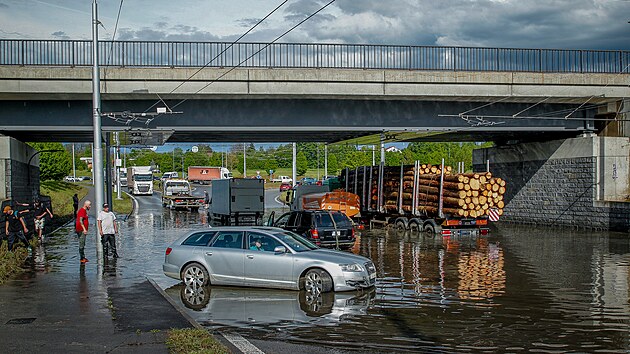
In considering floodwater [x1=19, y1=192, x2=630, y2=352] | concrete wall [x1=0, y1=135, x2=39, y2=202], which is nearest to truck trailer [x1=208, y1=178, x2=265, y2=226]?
concrete wall [x1=0, y1=135, x2=39, y2=202]

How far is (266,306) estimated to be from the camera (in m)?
13.2

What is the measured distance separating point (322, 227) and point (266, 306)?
10252 mm

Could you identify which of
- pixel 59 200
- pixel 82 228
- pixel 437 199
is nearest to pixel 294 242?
pixel 82 228

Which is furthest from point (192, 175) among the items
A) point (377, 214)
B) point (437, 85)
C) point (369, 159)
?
point (437, 85)

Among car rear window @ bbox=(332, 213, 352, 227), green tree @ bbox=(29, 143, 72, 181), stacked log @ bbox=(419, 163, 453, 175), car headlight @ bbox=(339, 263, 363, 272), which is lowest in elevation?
car headlight @ bbox=(339, 263, 363, 272)

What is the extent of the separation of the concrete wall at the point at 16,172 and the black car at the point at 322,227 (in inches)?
409

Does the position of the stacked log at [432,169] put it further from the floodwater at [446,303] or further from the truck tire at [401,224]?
the floodwater at [446,303]

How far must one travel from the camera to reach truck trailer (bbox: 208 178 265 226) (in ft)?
132

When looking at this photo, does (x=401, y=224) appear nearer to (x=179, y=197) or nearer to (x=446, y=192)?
(x=446, y=192)

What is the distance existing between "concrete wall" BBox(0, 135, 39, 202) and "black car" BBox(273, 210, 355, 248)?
10381 millimetres

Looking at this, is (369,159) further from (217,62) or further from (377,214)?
(217,62)

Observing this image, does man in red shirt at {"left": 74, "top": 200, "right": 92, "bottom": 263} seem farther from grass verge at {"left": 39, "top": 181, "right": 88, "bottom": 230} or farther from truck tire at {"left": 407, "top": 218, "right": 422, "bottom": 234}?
grass verge at {"left": 39, "top": 181, "right": 88, "bottom": 230}

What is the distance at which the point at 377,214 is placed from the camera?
1499 inches

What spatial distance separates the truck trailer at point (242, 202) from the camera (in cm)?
4034
